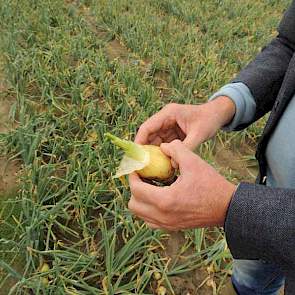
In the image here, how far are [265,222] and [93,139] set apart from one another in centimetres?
144

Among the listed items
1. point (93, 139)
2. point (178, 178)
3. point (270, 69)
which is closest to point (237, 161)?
point (93, 139)

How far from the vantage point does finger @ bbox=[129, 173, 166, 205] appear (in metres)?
0.89

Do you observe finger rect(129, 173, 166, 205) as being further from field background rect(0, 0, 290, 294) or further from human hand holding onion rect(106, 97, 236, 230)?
field background rect(0, 0, 290, 294)

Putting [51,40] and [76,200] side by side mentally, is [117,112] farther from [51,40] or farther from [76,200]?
[51,40]

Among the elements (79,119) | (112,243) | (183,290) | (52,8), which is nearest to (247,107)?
(112,243)

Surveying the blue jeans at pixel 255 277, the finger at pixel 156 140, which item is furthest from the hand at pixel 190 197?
the blue jeans at pixel 255 277

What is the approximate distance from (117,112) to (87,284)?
1.18 meters

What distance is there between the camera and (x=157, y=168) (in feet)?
3.35

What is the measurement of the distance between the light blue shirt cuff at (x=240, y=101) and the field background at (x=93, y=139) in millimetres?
633

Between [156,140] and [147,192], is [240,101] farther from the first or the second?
[147,192]

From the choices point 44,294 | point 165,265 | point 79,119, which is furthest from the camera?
point 79,119

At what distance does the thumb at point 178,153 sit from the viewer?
92 centimetres

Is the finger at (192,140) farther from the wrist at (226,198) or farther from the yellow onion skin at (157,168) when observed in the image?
the wrist at (226,198)

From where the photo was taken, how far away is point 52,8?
12.3 ft
